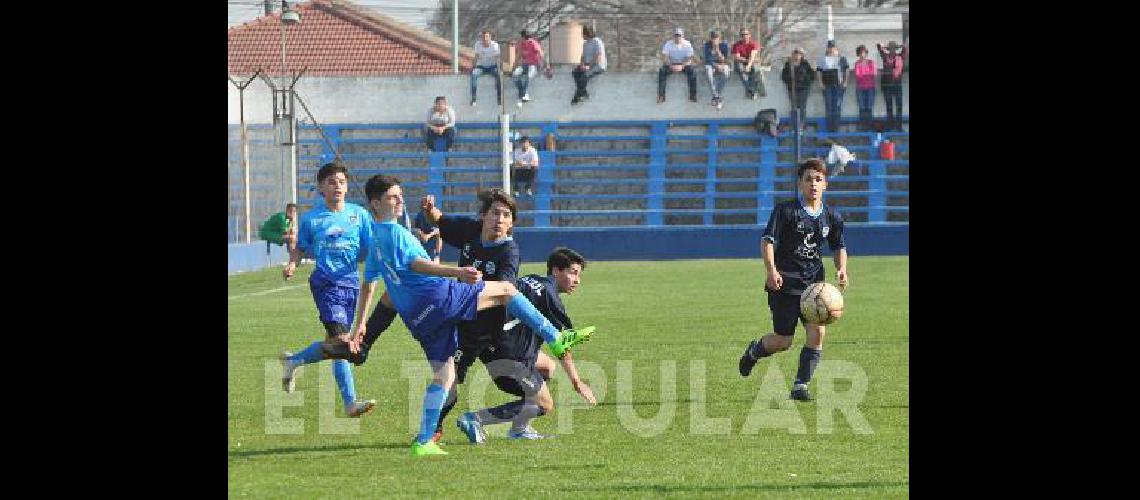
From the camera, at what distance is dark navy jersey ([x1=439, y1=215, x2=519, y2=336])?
1033 cm

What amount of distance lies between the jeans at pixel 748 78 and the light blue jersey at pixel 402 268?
28.5 metres

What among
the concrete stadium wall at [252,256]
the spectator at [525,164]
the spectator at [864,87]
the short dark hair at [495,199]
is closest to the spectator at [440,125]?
the spectator at [525,164]

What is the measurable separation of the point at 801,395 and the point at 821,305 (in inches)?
25.4

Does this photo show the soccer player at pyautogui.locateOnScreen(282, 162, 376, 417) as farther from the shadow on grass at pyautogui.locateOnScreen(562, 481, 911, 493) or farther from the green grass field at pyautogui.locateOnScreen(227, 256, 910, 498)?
the shadow on grass at pyautogui.locateOnScreen(562, 481, 911, 493)

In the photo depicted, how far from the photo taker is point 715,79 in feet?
125

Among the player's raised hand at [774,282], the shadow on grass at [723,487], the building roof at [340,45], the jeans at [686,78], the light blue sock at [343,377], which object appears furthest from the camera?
the building roof at [340,45]

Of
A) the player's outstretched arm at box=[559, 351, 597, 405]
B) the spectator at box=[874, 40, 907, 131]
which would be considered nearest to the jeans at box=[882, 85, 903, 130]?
the spectator at box=[874, 40, 907, 131]

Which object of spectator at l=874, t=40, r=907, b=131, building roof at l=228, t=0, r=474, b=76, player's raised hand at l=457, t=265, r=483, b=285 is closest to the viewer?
player's raised hand at l=457, t=265, r=483, b=285

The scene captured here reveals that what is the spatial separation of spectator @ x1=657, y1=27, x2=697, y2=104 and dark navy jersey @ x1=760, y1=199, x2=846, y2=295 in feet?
83.6

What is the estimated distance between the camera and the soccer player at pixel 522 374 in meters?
10.3

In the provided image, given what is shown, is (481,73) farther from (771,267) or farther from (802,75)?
(771,267)

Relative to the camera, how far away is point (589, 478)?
8.98m

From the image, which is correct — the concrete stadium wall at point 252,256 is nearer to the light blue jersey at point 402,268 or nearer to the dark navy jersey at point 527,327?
the dark navy jersey at point 527,327
